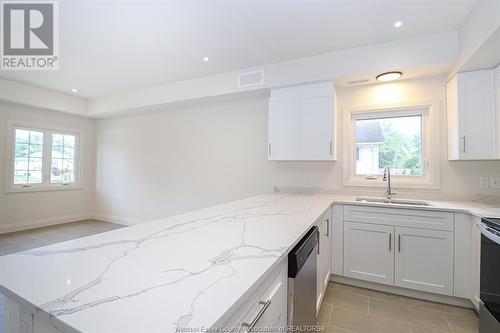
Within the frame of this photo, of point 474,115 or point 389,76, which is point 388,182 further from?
point 389,76

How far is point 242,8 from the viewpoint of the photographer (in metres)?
2.11

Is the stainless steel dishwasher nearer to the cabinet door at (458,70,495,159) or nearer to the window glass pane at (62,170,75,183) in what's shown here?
the cabinet door at (458,70,495,159)

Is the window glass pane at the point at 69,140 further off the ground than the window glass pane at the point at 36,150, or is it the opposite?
the window glass pane at the point at 69,140

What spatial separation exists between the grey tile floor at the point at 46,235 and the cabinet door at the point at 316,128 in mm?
4094

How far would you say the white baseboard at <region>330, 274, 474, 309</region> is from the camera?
2170mm

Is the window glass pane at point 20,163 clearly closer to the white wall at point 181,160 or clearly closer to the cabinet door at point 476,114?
the white wall at point 181,160

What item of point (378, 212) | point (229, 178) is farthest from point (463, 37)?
point (229, 178)

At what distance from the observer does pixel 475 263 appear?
6.57 ft

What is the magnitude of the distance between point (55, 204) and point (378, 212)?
5.99 metres

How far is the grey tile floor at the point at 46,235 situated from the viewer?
3.54 meters

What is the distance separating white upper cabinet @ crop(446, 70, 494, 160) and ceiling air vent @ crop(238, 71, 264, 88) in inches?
87.1

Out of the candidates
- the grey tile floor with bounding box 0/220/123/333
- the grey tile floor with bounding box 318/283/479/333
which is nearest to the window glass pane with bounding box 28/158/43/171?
the grey tile floor with bounding box 0/220/123/333

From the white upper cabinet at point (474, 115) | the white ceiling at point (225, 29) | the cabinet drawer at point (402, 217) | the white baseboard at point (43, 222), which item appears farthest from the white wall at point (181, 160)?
the white upper cabinet at point (474, 115)

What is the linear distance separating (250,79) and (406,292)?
3148mm
